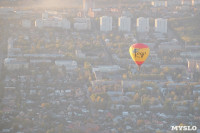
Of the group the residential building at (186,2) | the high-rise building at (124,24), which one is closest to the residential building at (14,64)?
the high-rise building at (124,24)

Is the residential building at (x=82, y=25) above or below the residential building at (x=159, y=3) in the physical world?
below

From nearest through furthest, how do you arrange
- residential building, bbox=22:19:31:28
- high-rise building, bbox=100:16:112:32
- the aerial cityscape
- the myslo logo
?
the myslo logo → the aerial cityscape → residential building, bbox=22:19:31:28 → high-rise building, bbox=100:16:112:32

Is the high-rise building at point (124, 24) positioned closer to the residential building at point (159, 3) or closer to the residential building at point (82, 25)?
the residential building at point (82, 25)

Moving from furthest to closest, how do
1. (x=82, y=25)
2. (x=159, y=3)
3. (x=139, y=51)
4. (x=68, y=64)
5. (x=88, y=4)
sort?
(x=159, y=3) < (x=88, y=4) < (x=82, y=25) < (x=68, y=64) < (x=139, y=51)

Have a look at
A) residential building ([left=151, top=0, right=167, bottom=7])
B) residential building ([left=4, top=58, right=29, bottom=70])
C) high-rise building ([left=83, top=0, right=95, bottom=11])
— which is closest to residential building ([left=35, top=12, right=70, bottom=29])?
high-rise building ([left=83, top=0, right=95, bottom=11])

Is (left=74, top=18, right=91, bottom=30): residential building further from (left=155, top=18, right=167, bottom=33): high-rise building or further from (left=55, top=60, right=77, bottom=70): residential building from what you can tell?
(left=55, top=60, right=77, bottom=70): residential building

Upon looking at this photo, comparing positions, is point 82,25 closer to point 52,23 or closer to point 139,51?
point 52,23

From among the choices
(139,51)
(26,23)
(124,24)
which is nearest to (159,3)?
(124,24)
